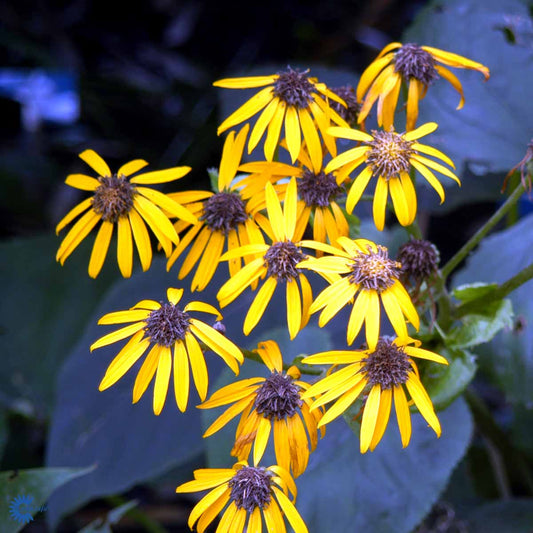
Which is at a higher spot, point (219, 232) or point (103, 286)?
point (103, 286)

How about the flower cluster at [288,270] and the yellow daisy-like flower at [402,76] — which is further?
the yellow daisy-like flower at [402,76]

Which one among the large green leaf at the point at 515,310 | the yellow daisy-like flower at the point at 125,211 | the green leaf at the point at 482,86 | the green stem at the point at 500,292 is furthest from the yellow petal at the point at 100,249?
the green leaf at the point at 482,86

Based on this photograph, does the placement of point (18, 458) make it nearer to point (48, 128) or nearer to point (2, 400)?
point (2, 400)

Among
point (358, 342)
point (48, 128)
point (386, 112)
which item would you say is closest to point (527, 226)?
point (358, 342)

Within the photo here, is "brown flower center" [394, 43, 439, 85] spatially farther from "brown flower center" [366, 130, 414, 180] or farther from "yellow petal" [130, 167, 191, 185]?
"yellow petal" [130, 167, 191, 185]

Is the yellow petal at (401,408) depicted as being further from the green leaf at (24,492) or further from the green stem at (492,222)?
the green leaf at (24,492)
